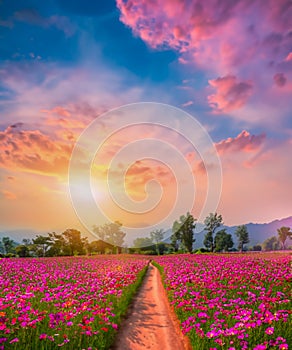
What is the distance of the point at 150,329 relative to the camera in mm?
8984

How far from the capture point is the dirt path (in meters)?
7.55

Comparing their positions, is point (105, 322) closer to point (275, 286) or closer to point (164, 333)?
point (164, 333)

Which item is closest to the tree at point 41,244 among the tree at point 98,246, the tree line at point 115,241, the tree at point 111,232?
the tree line at point 115,241

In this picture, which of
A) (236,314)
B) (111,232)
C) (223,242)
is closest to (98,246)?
A: (111,232)

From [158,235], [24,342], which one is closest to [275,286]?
[24,342]

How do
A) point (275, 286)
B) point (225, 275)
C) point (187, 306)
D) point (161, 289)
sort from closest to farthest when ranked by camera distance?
1. point (187, 306)
2. point (275, 286)
3. point (225, 275)
4. point (161, 289)

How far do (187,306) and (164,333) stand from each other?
1.57m

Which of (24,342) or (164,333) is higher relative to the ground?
(24,342)

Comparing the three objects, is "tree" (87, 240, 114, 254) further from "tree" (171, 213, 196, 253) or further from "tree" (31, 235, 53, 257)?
"tree" (171, 213, 196, 253)

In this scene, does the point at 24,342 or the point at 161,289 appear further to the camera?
the point at 161,289

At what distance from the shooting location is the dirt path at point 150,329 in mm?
7555

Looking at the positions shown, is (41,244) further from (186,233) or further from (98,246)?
(186,233)

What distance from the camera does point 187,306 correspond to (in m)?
9.76

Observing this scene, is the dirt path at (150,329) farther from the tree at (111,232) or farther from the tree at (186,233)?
the tree at (111,232)
